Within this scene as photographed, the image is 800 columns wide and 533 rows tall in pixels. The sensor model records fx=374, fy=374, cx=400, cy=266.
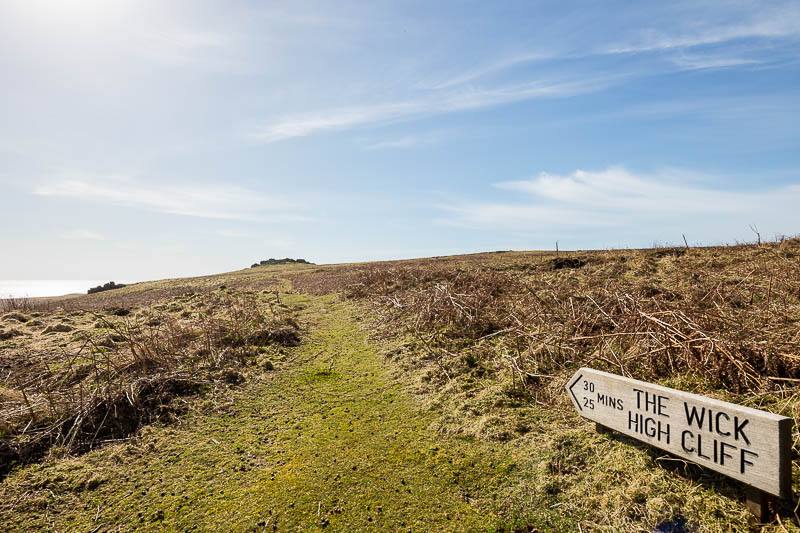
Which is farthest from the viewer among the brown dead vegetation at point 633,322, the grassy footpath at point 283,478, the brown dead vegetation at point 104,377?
the brown dead vegetation at point 104,377

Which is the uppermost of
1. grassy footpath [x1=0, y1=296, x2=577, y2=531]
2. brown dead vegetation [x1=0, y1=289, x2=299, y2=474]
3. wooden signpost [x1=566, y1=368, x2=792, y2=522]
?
wooden signpost [x1=566, y1=368, x2=792, y2=522]

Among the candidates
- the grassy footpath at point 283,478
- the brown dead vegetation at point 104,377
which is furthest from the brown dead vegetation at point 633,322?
the brown dead vegetation at point 104,377

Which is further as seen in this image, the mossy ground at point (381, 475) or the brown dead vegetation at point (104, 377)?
the brown dead vegetation at point (104, 377)

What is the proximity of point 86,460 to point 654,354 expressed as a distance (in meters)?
8.03

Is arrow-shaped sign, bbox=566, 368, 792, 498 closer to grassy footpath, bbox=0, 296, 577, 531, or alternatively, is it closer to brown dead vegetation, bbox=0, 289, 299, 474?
grassy footpath, bbox=0, 296, 577, 531

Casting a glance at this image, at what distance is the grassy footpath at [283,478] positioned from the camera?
12.8ft

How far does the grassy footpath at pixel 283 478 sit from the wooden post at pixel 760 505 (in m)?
1.44

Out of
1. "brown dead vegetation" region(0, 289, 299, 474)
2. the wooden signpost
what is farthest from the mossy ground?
"brown dead vegetation" region(0, 289, 299, 474)

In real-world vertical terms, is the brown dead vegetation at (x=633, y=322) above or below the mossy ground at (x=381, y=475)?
above

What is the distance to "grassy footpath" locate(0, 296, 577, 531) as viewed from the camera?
3906mm

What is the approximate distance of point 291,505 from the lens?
4102mm

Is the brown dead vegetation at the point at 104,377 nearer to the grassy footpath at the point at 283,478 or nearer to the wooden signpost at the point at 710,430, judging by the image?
the grassy footpath at the point at 283,478

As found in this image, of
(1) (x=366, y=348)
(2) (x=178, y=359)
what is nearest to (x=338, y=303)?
(1) (x=366, y=348)

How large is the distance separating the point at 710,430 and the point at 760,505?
582 millimetres
